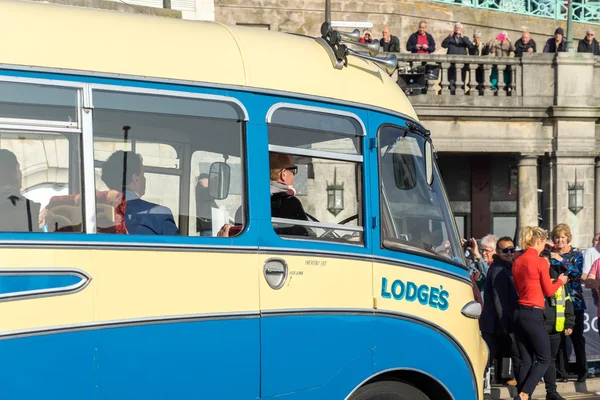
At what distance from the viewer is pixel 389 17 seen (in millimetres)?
29375

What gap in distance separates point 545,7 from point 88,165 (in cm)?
2662

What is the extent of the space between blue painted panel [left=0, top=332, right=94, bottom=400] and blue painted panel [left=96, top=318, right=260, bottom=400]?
0.30ft

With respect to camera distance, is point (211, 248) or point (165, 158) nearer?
point (211, 248)

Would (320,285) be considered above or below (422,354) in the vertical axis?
above

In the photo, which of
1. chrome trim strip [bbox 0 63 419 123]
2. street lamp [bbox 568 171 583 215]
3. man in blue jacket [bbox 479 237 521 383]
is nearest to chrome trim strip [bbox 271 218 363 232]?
chrome trim strip [bbox 0 63 419 123]

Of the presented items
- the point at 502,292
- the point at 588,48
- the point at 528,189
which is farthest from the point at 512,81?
the point at 502,292

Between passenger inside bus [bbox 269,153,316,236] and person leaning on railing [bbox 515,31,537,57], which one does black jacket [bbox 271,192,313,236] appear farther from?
person leaning on railing [bbox 515,31,537,57]

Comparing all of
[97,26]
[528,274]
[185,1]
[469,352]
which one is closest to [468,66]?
[185,1]

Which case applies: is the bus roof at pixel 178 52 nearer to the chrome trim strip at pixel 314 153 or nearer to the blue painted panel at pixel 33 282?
the chrome trim strip at pixel 314 153

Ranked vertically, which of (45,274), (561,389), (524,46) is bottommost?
(561,389)

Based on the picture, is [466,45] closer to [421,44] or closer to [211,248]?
[421,44]

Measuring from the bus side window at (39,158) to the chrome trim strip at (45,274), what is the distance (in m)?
0.24

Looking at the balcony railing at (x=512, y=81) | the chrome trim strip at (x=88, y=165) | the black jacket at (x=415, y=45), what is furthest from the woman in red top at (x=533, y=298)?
the black jacket at (x=415, y=45)

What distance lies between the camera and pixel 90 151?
6.29m
